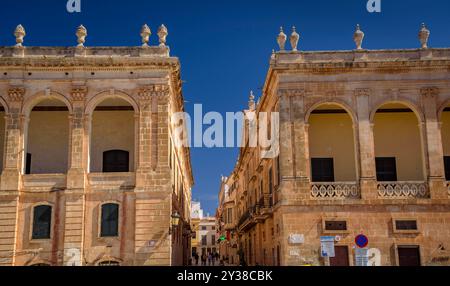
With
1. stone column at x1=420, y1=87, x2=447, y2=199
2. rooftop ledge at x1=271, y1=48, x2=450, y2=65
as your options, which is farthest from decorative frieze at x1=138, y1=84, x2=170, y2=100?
stone column at x1=420, y1=87, x2=447, y2=199

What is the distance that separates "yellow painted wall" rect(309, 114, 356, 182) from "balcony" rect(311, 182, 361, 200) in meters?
2.89

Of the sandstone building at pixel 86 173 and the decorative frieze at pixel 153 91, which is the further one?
the decorative frieze at pixel 153 91

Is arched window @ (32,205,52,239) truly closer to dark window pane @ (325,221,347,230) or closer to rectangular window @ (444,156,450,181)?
dark window pane @ (325,221,347,230)

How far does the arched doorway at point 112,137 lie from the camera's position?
28.0m

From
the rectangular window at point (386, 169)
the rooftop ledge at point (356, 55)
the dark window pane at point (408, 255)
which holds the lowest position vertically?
the dark window pane at point (408, 255)

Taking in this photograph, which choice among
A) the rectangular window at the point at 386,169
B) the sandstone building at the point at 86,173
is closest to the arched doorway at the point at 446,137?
the rectangular window at the point at 386,169

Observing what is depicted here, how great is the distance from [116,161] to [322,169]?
35.6 ft

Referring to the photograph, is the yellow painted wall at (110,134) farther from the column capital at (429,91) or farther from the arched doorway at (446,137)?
the arched doorway at (446,137)

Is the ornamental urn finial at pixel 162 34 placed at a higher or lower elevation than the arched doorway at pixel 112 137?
higher

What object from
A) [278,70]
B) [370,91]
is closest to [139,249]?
[278,70]

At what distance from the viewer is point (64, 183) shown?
25.3 metres

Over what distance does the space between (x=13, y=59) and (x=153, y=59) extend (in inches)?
263

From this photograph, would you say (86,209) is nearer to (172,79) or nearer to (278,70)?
(172,79)

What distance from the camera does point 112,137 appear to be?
2845 centimetres
